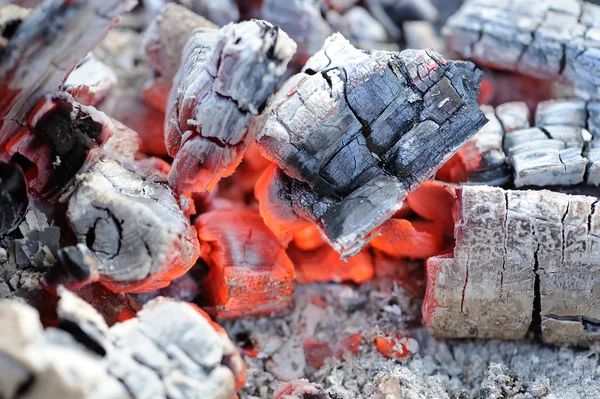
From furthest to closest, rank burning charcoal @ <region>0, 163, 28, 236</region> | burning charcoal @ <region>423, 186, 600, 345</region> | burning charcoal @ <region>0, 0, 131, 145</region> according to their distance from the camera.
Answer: burning charcoal @ <region>423, 186, 600, 345</region>
burning charcoal @ <region>0, 163, 28, 236</region>
burning charcoal @ <region>0, 0, 131, 145</region>

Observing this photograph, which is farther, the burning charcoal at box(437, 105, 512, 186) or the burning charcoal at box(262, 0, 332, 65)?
the burning charcoal at box(262, 0, 332, 65)

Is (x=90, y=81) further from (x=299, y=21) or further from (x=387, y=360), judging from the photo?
(x=387, y=360)

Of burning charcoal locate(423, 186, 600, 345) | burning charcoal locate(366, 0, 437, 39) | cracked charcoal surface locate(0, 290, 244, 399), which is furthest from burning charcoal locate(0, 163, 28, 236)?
burning charcoal locate(366, 0, 437, 39)

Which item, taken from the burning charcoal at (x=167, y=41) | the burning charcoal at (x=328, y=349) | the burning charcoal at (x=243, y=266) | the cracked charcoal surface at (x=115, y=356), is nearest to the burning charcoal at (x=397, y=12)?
the burning charcoal at (x=167, y=41)

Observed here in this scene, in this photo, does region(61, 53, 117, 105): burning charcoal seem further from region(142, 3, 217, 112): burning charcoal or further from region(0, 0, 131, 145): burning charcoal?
region(0, 0, 131, 145): burning charcoal

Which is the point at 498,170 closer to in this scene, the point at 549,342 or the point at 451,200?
the point at 451,200

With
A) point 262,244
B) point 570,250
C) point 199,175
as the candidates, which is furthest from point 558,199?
point 199,175
